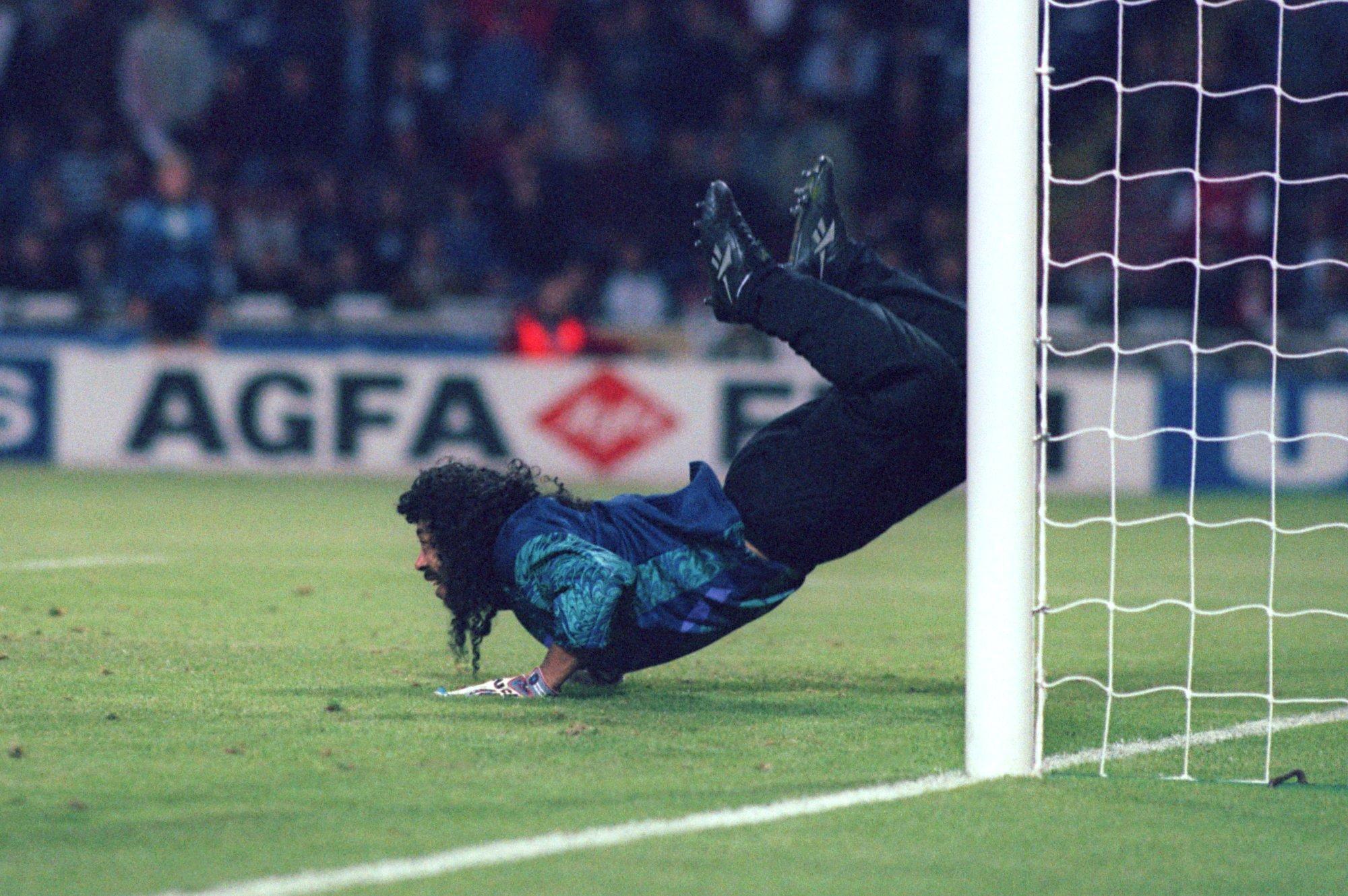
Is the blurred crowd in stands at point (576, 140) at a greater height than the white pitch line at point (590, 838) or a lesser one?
greater

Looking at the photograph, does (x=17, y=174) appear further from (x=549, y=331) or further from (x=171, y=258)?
(x=549, y=331)

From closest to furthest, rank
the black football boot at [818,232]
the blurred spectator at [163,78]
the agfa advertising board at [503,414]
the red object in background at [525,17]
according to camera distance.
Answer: the black football boot at [818,232] < the agfa advertising board at [503,414] < the blurred spectator at [163,78] < the red object in background at [525,17]

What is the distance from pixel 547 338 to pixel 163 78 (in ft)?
13.8

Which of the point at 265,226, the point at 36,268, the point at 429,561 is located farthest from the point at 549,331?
the point at 429,561

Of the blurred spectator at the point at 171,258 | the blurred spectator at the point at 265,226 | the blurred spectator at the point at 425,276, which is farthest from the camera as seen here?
the blurred spectator at the point at 265,226

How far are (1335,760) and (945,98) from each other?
12.3 meters

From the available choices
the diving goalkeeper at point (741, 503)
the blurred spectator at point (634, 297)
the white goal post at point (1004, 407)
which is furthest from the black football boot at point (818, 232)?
the blurred spectator at point (634, 297)

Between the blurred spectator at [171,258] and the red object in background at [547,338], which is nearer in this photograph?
the blurred spectator at [171,258]

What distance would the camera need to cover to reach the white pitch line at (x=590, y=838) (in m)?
3.38

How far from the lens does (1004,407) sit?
444cm

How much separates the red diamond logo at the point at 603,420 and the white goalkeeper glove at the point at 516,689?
8.30 m

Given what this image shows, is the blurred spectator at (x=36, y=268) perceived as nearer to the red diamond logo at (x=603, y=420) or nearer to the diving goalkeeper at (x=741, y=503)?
the red diamond logo at (x=603, y=420)

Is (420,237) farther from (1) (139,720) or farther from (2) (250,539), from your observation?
(1) (139,720)

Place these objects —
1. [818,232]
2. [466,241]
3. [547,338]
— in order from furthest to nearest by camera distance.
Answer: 1. [466,241]
2. [547,338]
3. [818,232]
